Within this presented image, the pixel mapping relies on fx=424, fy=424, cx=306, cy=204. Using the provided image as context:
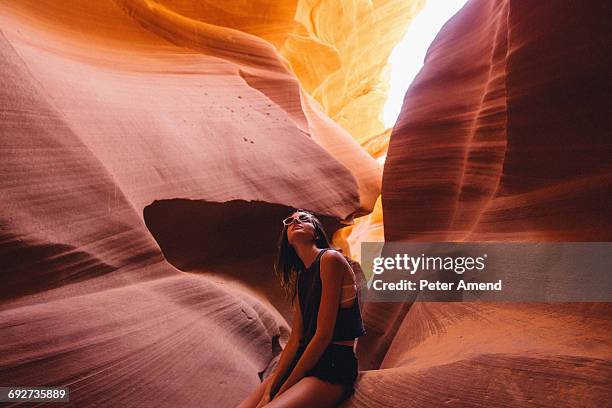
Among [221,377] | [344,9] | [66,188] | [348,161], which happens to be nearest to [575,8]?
[221,377]

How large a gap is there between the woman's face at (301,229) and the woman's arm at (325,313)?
31 centimetres

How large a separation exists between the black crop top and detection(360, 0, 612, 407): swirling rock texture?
31 cm

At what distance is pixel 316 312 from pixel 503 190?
2.46 meters

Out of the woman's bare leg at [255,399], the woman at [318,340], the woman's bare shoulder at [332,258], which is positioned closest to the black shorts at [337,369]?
the woman at [318,340]

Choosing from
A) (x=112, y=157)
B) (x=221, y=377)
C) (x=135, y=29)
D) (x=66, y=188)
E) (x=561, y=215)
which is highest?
(x=135, y=29)

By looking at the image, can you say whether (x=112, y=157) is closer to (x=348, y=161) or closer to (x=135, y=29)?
(x=135, y=29)

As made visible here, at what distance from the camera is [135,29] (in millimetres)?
7227

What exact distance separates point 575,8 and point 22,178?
4387 mm

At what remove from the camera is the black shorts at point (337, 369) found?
→ 2305 mm

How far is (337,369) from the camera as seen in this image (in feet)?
7.63

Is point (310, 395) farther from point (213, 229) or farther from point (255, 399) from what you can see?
point (213, 229)

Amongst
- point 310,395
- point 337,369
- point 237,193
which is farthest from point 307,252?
point 237,193

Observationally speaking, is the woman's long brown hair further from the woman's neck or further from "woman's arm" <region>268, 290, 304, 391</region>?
"woman's arm" <region>268, 290, 304, 391</region>

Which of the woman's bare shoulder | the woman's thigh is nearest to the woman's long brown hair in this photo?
the woman's bare shoulder
